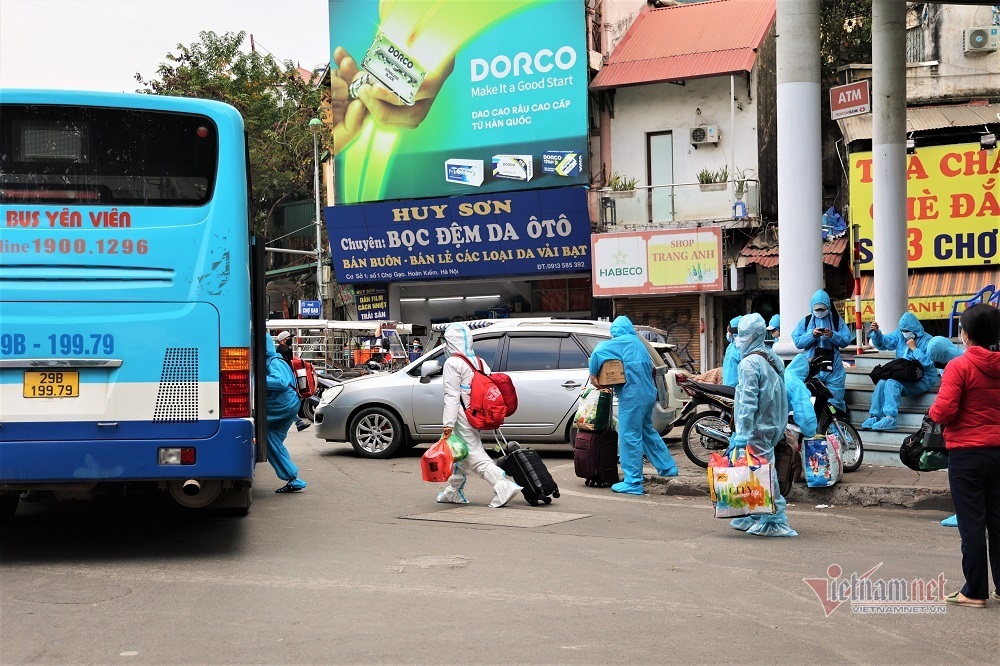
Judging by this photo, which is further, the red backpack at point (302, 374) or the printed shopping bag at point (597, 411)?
the red backpack at point (302, 374)

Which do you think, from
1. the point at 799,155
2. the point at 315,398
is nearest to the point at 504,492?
the point at 799,155

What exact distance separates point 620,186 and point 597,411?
18.2 metres

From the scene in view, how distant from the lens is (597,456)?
482 inches

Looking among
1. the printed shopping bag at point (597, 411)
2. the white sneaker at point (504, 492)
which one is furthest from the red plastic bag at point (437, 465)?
the printed shopping bag at point (597, 411)

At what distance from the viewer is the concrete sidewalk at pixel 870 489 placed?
10.7 metres

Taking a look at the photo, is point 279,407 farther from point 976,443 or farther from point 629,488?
point 976,443

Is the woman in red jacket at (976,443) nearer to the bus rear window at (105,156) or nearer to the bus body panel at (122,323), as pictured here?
the bus body panel at (122,323)

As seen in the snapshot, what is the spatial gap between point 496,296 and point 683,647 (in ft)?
91.3

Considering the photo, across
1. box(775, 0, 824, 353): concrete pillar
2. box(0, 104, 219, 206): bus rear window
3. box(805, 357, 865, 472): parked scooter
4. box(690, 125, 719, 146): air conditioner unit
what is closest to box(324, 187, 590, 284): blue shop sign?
box(690, 125, 719, 146): air conditioner unit

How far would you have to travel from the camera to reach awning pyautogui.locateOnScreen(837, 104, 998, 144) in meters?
23.6

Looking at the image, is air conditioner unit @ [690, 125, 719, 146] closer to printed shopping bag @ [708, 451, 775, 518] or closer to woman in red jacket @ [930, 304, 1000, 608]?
printed shopping bag @ [708, 451, 775, 518]

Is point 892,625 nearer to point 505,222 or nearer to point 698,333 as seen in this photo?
point 698,333

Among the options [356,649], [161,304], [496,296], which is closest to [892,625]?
[356,649]

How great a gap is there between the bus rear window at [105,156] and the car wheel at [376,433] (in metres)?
8.10
